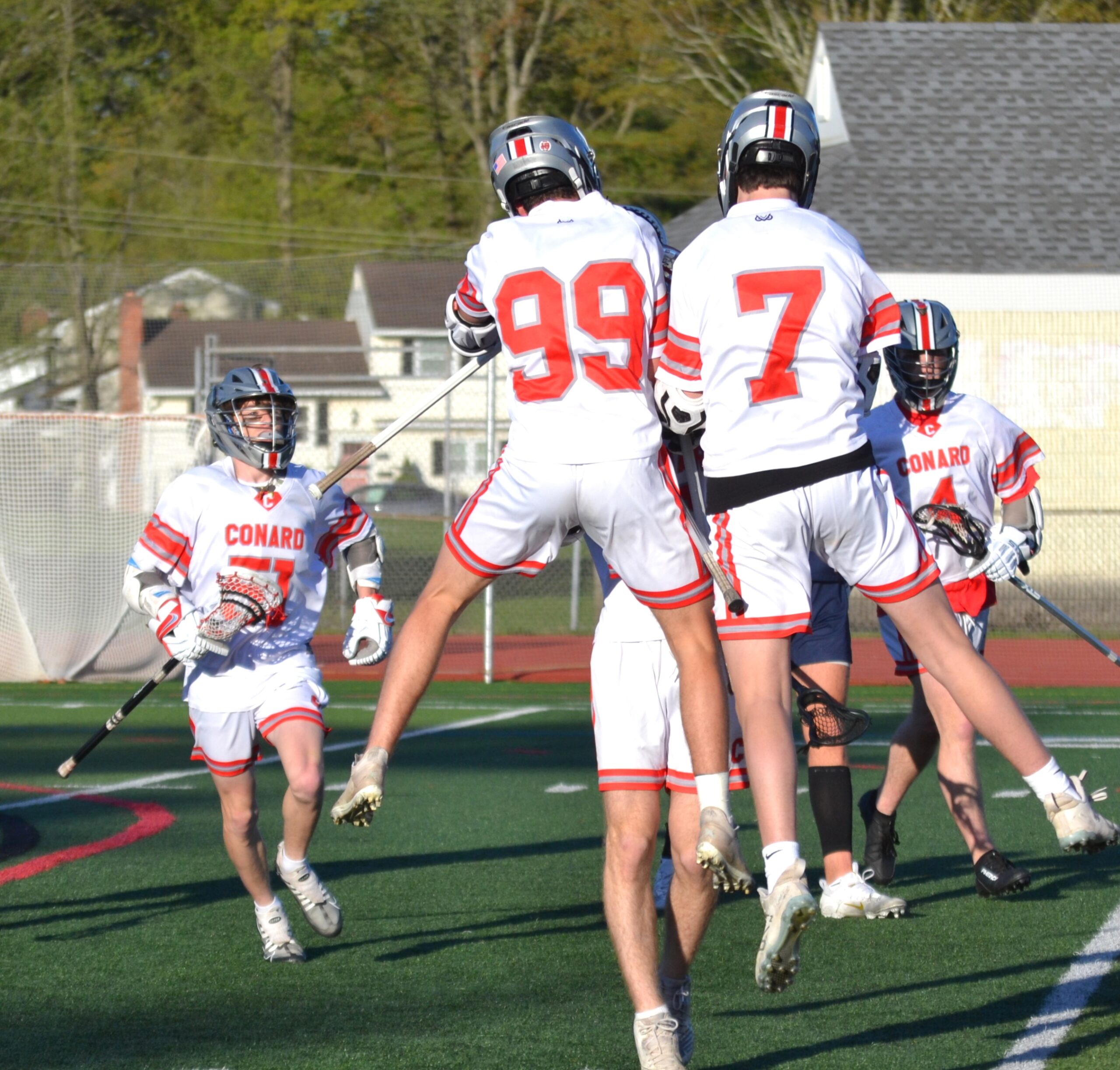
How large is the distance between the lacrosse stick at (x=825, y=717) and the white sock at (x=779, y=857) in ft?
1.35

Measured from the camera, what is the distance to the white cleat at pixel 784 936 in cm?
377

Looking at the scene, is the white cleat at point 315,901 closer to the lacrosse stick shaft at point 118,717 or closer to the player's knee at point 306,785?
the player's knee at point 306,785

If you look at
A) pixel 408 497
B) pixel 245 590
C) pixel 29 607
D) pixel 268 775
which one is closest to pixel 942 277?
pixel 408 497

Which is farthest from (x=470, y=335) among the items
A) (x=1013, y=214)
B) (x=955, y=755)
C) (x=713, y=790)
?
(x=1013, y=214)

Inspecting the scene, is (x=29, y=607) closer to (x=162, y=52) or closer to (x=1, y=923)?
(x=1, y=923)

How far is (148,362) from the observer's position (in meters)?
31.5

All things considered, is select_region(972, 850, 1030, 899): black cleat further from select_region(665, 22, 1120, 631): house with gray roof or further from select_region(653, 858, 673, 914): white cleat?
select_region(665, 22, 1120, 631): house with gray roof

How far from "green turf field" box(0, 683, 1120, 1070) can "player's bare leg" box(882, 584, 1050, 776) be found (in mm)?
872

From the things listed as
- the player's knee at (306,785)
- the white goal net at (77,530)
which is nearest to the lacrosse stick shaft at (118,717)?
the player's knee at (306,785)

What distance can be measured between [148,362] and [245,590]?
2655 cm

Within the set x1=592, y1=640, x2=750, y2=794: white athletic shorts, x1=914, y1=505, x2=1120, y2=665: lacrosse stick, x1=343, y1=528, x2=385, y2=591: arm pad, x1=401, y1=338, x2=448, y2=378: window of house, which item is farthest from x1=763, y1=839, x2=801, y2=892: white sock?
x1=401, y1=338, x2=448, y2=378: window of house

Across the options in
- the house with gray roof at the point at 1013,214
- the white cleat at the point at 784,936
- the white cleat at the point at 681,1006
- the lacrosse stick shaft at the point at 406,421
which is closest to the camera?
the white cleat at the point at 784,936

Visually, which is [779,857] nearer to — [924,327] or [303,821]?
[303,821]

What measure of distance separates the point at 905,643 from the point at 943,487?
0.64 m
